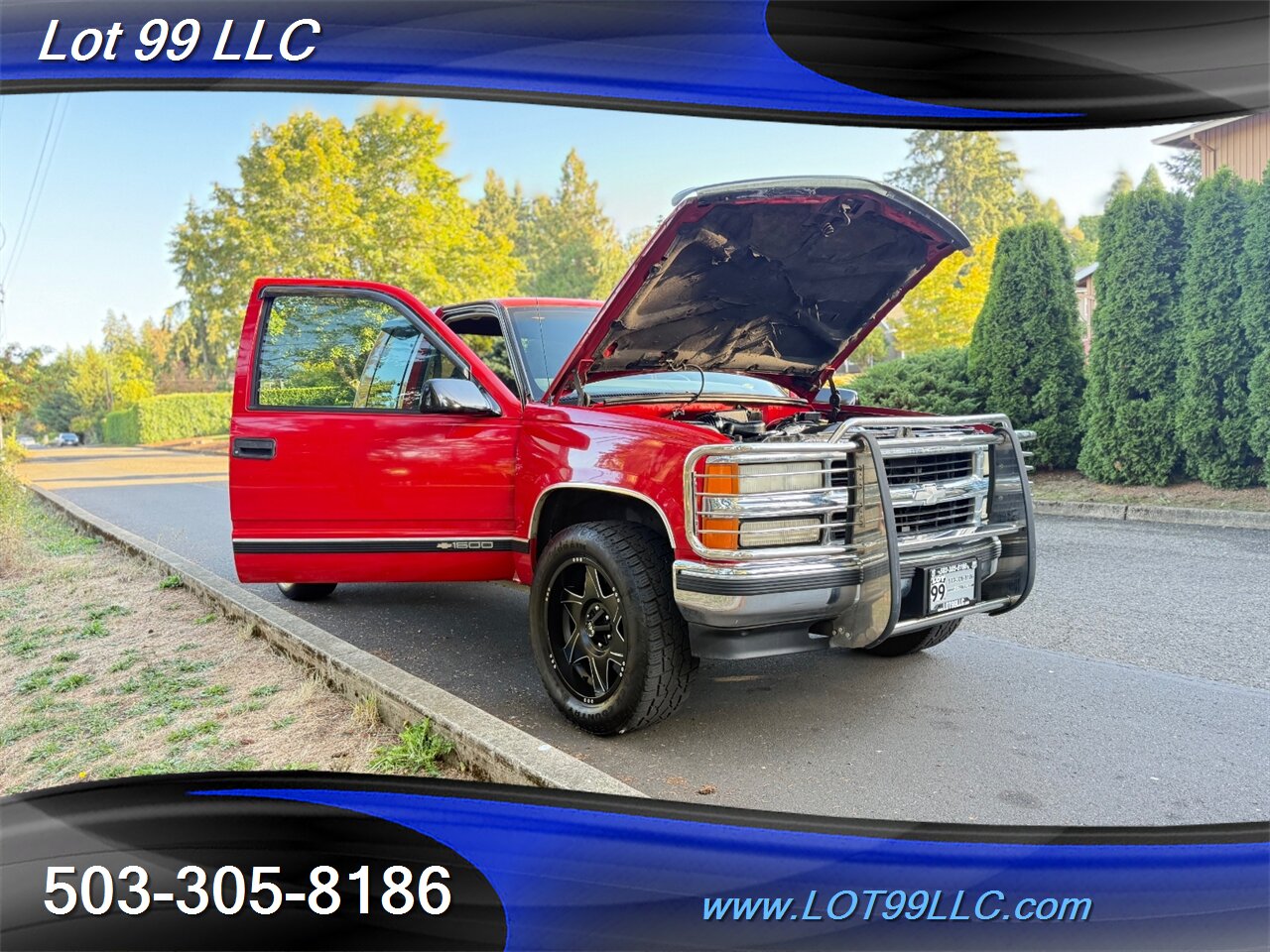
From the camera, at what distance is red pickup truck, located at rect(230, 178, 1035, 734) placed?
9.96 feet

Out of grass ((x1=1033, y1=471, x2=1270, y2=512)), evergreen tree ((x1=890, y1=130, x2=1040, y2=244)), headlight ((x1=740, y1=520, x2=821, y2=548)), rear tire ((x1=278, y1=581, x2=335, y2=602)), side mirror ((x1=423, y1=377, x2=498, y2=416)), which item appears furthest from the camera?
evergreen tree ((x1=890, y1=130, x2=1040, y2=244))

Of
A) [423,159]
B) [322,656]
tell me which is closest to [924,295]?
[423,159]

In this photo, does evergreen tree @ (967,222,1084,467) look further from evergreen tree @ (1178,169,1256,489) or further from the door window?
the door window

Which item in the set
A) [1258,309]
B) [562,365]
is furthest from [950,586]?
[1258,309]

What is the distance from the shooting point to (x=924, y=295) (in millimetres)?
19906

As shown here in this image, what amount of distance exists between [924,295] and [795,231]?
57.6 ft

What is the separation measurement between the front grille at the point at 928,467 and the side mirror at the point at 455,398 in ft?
6.25

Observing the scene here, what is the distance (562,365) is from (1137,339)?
9337mm

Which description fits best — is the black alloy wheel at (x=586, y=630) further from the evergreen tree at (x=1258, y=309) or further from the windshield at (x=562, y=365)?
the evergreen tree at (x=1258, y=309)

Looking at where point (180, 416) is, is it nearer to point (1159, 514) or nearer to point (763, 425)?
point (1159, 514)

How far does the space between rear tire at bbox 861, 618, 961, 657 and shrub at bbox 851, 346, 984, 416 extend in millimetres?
8018

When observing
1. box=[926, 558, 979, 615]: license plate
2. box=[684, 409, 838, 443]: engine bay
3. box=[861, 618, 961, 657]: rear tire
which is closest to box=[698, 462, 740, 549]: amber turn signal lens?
box=[684, 409, 838, 443]: engine bay

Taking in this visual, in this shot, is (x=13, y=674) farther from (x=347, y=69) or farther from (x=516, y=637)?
(x=347, y=69)

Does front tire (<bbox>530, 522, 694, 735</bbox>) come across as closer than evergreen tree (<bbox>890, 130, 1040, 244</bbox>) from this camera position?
Yes
